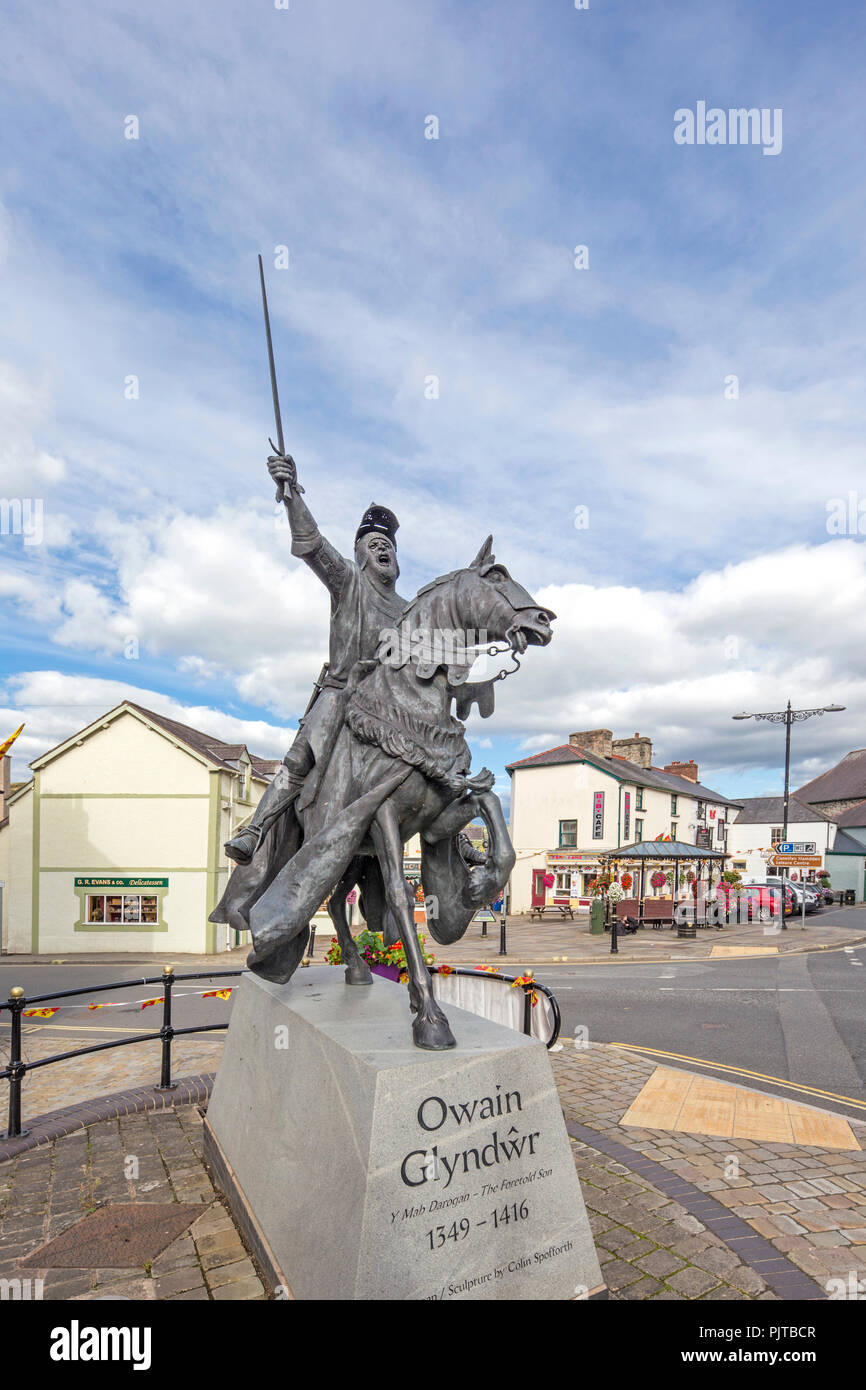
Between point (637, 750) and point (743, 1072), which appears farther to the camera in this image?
point (637, 750)

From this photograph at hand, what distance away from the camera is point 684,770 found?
45.0 meters

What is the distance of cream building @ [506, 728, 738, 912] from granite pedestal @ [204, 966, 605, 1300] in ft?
103

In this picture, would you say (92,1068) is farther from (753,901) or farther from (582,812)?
(753,901)

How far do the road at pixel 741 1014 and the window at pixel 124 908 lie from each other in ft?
41.9

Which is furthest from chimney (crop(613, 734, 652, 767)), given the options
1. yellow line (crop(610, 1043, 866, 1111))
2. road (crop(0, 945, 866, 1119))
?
yellow line (crop(610, 1043, 866, 1111))

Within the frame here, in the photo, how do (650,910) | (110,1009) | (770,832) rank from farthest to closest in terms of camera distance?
(770,832) → (650,910) → (110,1009)

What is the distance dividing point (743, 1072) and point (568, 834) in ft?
94.7

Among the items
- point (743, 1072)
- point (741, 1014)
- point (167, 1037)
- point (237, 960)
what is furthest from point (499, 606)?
point (237, 960)

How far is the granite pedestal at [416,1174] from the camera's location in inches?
123

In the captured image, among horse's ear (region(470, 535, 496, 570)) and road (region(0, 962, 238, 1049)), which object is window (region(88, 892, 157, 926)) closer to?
road (region(0, 962, 238, 1049))

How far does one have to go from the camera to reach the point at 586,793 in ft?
119

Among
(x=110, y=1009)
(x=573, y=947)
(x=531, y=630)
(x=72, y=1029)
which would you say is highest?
(x=531, y=630)
